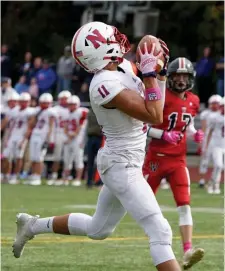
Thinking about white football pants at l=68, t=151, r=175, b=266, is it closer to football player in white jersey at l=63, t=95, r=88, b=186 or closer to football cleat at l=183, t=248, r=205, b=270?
football cleat at l=183, t=248, r=205, b=270

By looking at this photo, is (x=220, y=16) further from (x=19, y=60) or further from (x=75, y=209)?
(x=75, y=209)

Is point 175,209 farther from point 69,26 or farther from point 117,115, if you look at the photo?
point 69,26

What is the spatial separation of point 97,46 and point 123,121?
20.7 inches

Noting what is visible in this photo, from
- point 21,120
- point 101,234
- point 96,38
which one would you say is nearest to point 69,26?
point 21,120

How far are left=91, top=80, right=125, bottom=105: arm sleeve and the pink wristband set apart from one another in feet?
0.56

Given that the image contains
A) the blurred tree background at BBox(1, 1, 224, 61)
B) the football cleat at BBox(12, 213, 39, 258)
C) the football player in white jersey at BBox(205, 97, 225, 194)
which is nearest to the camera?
the football cleat at BBox(12, 213, 39, 258)

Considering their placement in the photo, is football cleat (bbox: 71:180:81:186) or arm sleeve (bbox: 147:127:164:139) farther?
football cleat (bbox: 71:180:81:186)

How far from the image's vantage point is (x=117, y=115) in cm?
651

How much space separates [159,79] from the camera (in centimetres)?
691

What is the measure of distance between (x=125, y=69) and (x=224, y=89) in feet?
48.0

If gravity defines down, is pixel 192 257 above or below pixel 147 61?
below

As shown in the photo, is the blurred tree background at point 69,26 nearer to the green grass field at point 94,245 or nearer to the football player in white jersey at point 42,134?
the football player in white jersey at point 42,134

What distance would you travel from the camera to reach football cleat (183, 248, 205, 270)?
7.43 m

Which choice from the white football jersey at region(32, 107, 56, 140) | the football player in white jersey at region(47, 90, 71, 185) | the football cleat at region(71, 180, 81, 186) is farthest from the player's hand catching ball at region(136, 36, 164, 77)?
the football player in white jersey at region(47, 90, 71, 185)
